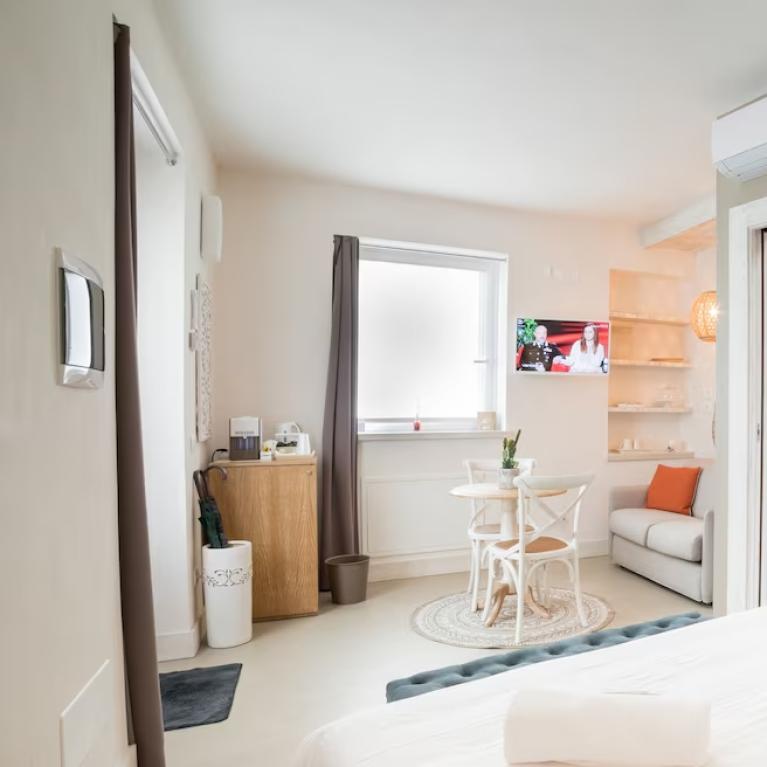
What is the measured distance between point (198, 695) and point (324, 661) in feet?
2.04

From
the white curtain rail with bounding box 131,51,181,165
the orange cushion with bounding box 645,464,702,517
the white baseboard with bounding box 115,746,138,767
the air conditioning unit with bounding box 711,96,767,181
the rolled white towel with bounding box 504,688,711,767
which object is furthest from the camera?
the orange cushion with bounding box 645,464,702,517

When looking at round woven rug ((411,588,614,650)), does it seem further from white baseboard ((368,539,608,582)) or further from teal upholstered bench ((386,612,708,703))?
teal upholstered bench ((386,612,708,703))

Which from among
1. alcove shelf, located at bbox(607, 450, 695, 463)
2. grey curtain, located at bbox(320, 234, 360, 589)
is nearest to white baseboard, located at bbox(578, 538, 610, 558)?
alcove shelf, located at bbox(607, 450, 695, 463)

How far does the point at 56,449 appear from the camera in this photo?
129 centimetres

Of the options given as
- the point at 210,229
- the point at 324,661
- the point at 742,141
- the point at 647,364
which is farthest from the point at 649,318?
the point at 324,661

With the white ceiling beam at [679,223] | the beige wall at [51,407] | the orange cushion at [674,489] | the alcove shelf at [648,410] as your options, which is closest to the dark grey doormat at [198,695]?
the beige wall at [51,407]

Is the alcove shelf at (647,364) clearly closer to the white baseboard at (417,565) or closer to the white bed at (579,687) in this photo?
the white baseboard at (417,565)

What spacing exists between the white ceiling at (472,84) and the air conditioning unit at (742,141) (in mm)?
122

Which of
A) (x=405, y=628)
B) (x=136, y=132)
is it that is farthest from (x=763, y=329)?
(x=136, y=132)

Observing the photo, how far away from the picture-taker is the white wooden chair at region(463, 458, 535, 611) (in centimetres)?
353

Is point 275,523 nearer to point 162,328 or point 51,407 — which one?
point 162,328

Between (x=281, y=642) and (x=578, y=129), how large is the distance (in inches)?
130

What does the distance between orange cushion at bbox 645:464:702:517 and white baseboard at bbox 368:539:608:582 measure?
61.0 inches

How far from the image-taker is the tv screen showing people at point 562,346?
4.59 m
